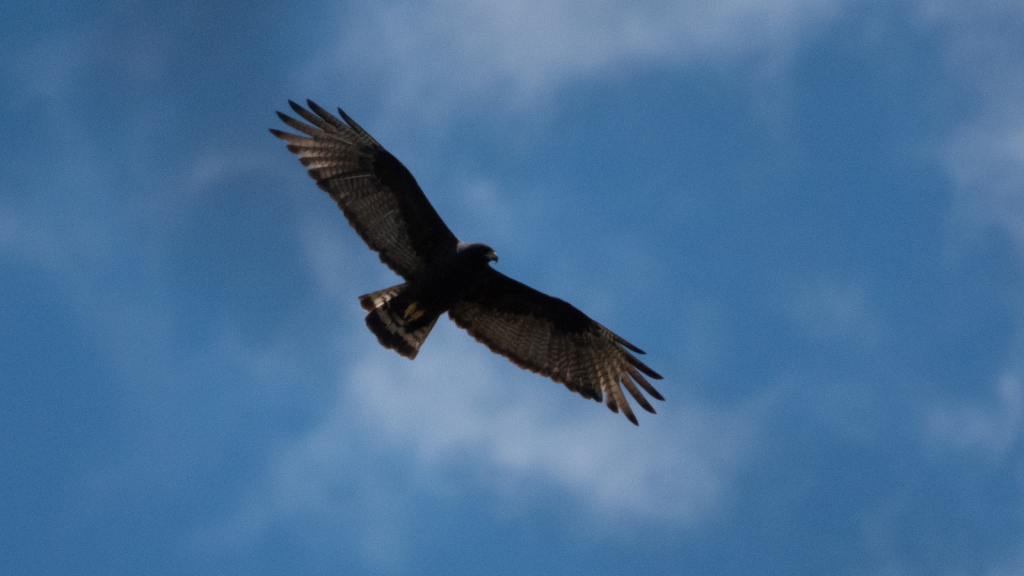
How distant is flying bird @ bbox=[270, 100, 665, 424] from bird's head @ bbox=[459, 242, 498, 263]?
13mm

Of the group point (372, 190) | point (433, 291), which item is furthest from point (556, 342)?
point (372, 190)

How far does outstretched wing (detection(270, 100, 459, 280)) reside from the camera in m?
15.6

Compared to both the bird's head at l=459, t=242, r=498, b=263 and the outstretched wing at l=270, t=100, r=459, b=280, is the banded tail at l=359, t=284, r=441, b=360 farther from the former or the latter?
the bird's head at l=459, t=242, r=498, b=263

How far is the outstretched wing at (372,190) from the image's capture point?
15641 mm

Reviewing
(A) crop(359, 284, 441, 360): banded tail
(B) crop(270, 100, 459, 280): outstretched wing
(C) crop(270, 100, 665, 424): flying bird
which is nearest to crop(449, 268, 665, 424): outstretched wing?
(C) crop(270, 100, 665, 424): flying bird

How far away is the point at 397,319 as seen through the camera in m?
16.1

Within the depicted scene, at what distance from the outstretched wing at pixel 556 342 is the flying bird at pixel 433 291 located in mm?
14

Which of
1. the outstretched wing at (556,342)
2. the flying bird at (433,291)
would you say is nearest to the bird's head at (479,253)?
the flying bird at (433,291)

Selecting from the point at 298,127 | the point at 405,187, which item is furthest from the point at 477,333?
the point at 298,127

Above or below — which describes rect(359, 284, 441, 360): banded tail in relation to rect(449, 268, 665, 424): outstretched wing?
below

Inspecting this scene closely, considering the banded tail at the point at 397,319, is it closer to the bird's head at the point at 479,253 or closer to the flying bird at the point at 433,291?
the flying bird at the point at 433,291

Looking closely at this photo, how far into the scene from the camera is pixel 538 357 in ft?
54.8

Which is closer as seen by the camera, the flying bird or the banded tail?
the flying bird

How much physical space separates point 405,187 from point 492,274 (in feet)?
5.43
